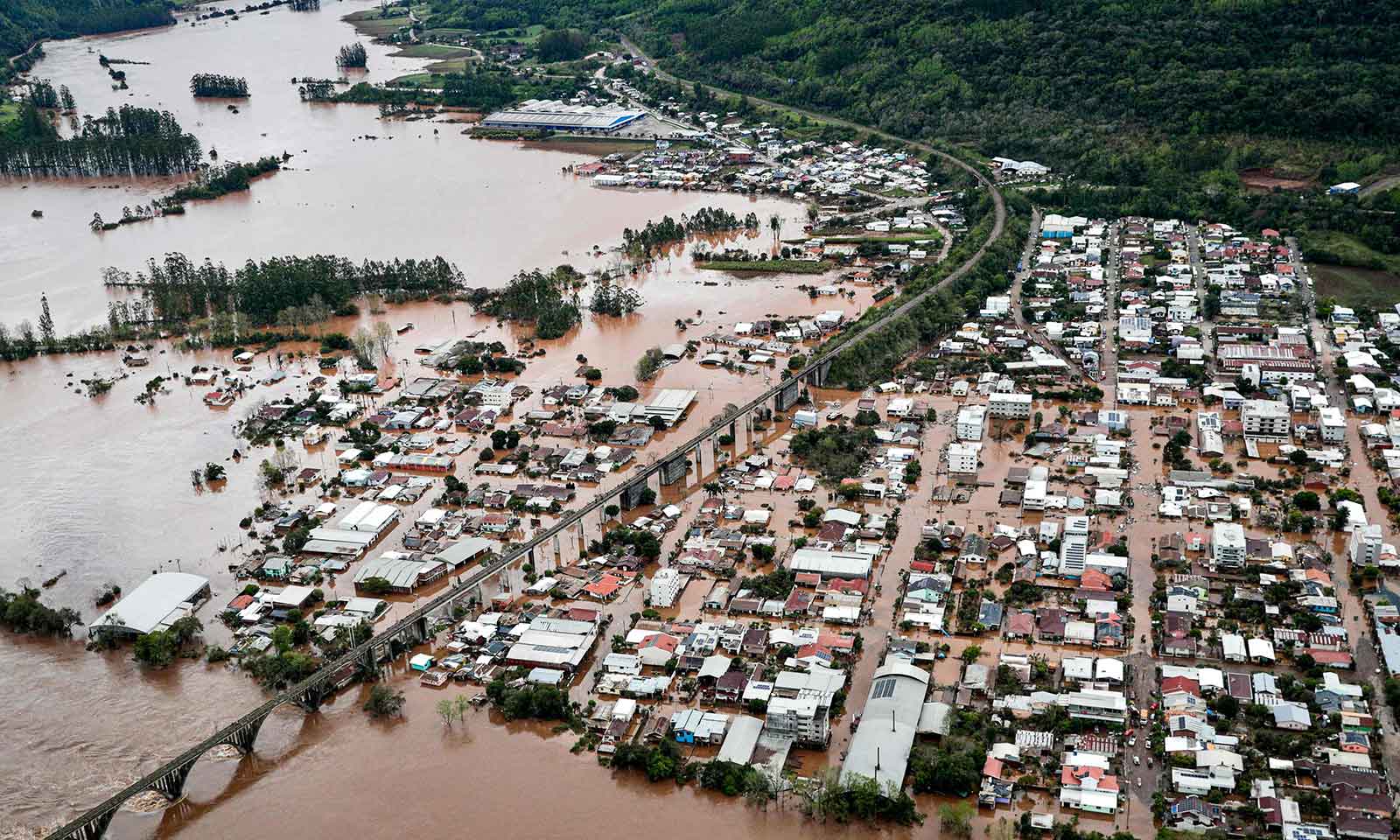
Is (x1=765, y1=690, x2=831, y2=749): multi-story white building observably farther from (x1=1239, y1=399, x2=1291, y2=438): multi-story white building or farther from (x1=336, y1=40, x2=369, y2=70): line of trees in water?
(x1=336, y1=40, x2=369, y2=70): line of trees in water

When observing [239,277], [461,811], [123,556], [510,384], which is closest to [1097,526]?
[461,811]

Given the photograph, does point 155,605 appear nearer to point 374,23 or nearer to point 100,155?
point 100,155

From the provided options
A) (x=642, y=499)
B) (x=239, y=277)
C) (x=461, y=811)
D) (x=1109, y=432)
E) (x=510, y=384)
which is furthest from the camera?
(x=239, y=277)

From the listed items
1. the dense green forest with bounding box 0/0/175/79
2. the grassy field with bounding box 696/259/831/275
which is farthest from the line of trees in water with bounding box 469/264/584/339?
the dense green forest with bounding box 0/0/175/79

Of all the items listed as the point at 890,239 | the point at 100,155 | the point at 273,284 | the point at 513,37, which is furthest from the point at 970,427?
the point at 513,37

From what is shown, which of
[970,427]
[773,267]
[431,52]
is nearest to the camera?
[970,427]

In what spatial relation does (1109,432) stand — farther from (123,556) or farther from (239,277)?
(239,277)
